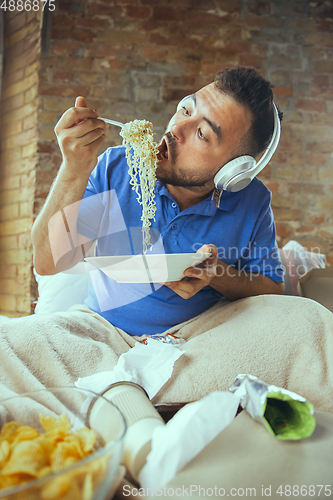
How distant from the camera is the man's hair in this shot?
1.22 meters

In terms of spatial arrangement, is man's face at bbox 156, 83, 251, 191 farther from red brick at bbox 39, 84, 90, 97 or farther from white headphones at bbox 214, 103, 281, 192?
red brick at bbox 39, 84, 90, 97

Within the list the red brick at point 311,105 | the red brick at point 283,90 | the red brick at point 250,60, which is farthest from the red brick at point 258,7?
the red brick at point 311,105

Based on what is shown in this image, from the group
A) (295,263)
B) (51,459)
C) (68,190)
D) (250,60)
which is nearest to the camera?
(51,459)

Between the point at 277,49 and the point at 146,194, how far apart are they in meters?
1.84

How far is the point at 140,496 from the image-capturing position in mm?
505

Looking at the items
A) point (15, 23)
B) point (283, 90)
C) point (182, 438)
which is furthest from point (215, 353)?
point (15, 23)

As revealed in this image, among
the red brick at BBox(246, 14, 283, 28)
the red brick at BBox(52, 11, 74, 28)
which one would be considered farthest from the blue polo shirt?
the red brick at BBox(246, 14, 283, 28)

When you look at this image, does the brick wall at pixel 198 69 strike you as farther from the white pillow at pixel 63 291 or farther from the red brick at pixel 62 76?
the white pillow at pixel 63 291

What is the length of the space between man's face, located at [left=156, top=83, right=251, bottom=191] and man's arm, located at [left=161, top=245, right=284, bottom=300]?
1.06 feet

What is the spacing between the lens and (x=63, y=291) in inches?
60.3

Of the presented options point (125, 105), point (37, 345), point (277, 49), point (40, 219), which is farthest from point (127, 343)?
point (277, 49)

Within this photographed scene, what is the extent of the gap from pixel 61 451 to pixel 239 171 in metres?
0.95

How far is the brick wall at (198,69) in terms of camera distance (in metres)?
2.22

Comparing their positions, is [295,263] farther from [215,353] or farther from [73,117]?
[73,117]
